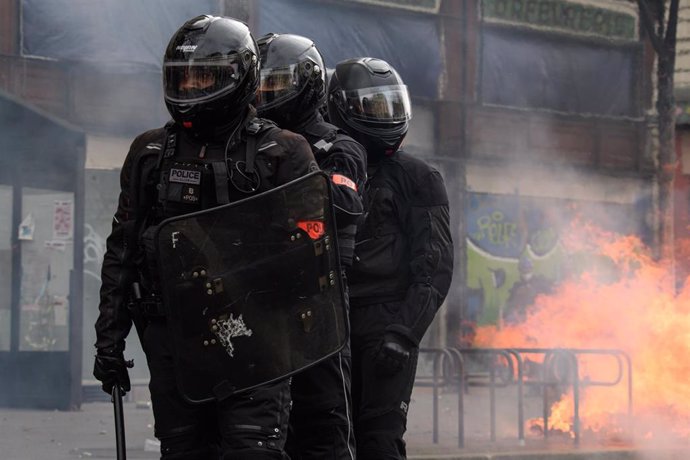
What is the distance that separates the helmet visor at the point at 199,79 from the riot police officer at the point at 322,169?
0.66m

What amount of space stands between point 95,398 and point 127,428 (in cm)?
272

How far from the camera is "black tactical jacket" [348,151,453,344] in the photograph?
19.0 feet

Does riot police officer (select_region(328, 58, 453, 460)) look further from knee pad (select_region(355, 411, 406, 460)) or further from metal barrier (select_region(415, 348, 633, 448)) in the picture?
metal barrier (select_region(415, 348, 633, 448))

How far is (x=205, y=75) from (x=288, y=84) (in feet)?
3.08

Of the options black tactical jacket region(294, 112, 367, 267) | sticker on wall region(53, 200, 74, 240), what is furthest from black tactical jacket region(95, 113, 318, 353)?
sticker on wall region(53, 200, 74, 240)

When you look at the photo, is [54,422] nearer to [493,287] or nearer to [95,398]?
[95,398]

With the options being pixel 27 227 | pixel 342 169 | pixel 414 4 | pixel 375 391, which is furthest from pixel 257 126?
pixel 414 4

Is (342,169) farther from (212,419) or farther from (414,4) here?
(414,4)

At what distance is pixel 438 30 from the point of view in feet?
62.1

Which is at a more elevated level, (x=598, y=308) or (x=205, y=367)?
(x=205, y=367)

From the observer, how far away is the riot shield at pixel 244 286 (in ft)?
13.9

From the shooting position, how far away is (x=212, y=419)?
14.8 ft

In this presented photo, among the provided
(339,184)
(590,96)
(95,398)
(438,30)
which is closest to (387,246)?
(339,184)

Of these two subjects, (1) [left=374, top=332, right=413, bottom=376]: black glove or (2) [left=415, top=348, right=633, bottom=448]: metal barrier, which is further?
(2) [left=415, top=348, right=633, bottom=448]: metal barrier
